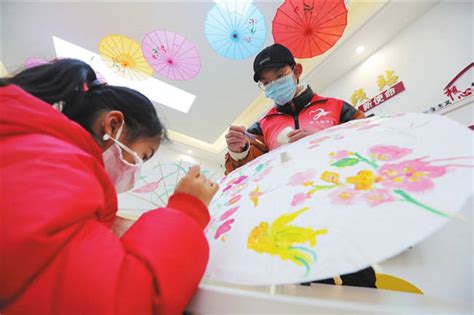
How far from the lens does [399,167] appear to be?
0.97 feet

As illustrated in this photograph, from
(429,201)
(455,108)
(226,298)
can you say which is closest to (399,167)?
(429,201)

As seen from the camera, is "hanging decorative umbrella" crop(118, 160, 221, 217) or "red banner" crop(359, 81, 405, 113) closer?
"hanging decorative umbrella" crop(118, 160, 221, 217)

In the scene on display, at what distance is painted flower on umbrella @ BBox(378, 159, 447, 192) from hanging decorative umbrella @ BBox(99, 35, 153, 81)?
196cm

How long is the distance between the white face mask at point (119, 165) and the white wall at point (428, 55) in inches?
62.6

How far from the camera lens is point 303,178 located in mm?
367

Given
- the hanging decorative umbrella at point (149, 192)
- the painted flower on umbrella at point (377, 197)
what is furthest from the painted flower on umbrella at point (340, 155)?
the hanging decorative umbrella at point (149, 192)

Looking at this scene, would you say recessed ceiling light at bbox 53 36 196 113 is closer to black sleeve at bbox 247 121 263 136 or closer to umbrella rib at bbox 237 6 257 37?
umbrella rib at bbox 237 6 257 37

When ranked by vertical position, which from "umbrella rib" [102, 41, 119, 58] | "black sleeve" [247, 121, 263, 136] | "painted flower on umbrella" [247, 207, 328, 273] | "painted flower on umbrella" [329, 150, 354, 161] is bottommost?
"painted flower on umbrella" [247, 207, 328, 273]

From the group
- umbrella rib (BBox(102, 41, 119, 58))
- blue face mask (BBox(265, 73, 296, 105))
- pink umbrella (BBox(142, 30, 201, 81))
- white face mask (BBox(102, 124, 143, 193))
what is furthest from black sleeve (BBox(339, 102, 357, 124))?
umbrella rib (BBox(102, 41, 119, 58))

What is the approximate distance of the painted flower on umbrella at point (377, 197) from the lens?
0.82 ft

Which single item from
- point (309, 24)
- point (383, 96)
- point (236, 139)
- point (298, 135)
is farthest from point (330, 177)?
point (383, 96)

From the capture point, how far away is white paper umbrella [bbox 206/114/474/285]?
22 centimetres

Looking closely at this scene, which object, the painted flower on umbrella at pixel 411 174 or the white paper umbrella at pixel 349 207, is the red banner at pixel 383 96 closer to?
the white paper umbrella at pixel 349 207

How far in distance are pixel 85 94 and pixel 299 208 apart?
1.78 ft
